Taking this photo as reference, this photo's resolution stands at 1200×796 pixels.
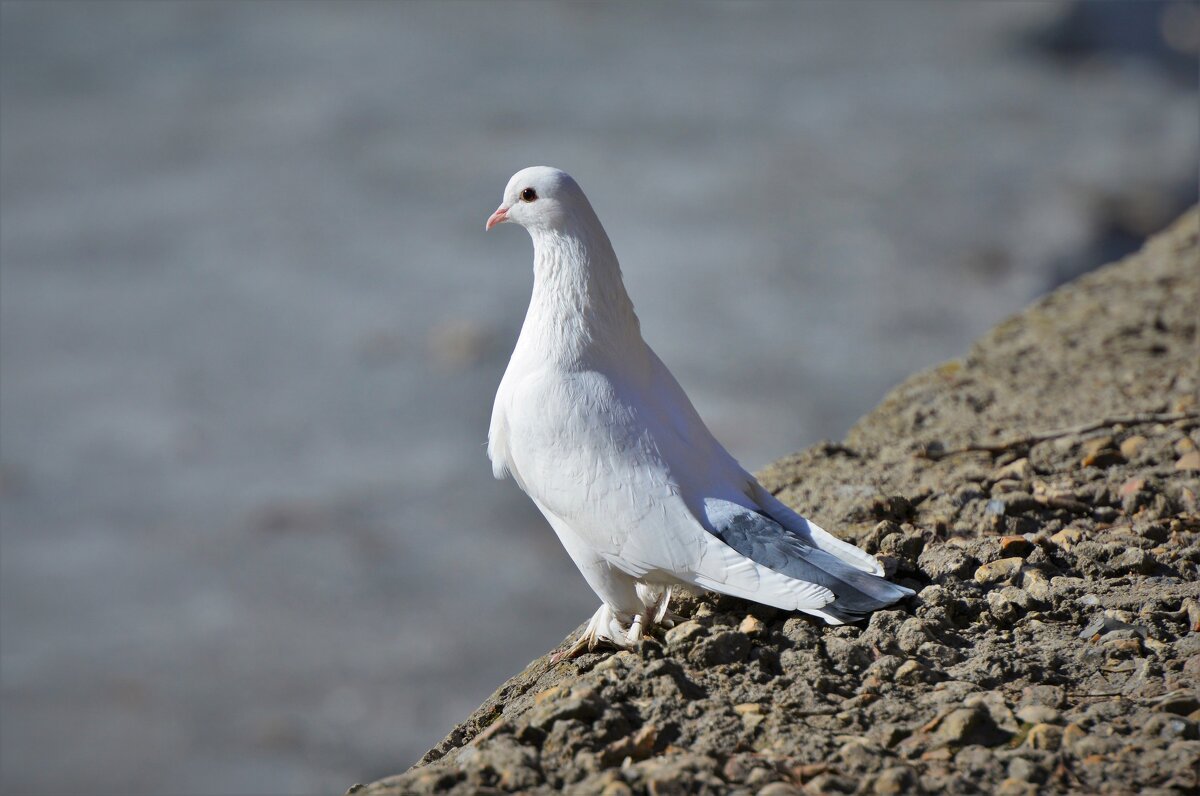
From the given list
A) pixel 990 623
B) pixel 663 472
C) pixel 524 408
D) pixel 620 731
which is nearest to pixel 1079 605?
pixel 990 623

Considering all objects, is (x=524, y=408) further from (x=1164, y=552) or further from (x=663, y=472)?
(x=1164, y=552)

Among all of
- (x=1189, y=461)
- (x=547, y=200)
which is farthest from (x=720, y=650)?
(x=1189, y=461)

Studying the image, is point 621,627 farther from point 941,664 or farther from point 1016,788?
point 1016,788

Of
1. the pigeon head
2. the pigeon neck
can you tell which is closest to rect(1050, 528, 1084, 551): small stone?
the pigeon neck

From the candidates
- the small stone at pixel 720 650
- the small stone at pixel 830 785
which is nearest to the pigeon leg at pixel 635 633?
the small stone at pixel 720 650

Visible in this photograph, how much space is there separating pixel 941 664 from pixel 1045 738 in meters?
0.45

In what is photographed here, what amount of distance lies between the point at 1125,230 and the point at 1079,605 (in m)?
8.46

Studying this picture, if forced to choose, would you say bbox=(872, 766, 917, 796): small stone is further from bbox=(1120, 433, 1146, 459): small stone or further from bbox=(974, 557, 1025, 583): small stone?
bbox=(1120, 433, 1146, 459): small stone

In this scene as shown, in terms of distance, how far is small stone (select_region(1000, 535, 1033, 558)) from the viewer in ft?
12.1

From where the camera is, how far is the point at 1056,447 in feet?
15.5

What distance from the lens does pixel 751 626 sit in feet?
10.8

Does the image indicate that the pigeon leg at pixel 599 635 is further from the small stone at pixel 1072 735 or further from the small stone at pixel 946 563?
the small stone at pixel 1072 735

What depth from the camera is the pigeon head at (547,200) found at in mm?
3793

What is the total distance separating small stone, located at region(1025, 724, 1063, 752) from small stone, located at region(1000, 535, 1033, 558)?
1.01m
